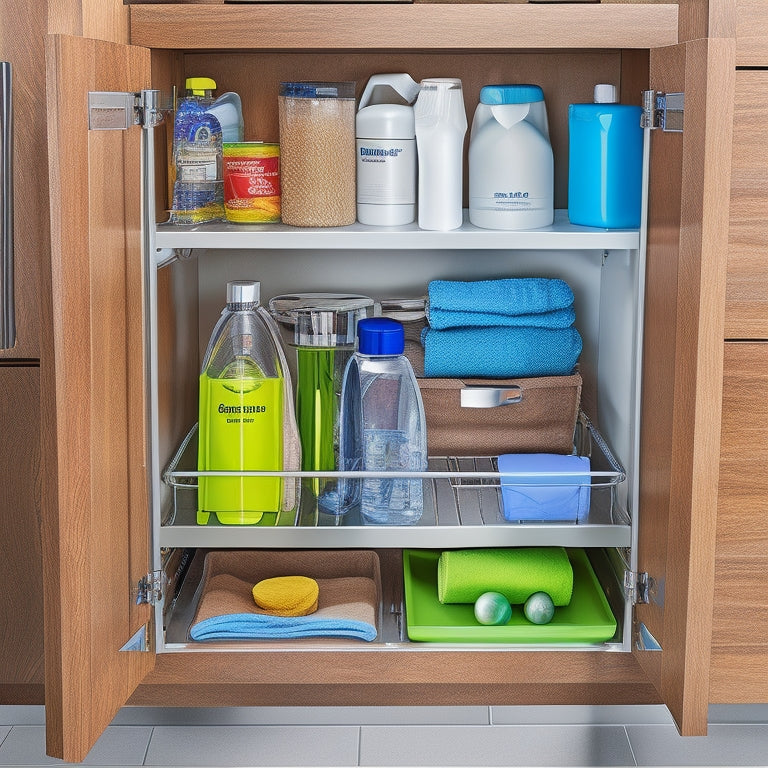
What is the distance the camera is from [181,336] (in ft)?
4.43

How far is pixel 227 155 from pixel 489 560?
1.84 feet

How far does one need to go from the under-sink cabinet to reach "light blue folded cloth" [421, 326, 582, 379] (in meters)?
0.07

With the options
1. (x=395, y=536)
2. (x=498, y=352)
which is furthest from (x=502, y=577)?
(x=498, y=352)

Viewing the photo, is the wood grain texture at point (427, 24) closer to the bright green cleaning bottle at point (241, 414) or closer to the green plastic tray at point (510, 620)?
the bright green cleaning bottle at point (241, 414)

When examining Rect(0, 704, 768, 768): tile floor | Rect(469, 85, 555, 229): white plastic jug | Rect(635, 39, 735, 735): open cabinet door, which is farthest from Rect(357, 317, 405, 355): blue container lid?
Rect(0, 704, 768, 768): tile floor

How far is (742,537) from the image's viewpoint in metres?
1.12

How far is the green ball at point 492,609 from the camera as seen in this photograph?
1.21 m

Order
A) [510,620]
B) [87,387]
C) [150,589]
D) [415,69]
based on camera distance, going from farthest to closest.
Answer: [415,69] → [510,620] → [150,589] → [87,387]

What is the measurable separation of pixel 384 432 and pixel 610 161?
397 mm

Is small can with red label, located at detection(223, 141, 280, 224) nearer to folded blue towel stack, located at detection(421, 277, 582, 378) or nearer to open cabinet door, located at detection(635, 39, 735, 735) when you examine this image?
folded blue towel stack, located at detection(421, 277, 582, 378)

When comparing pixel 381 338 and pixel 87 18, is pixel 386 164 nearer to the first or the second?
pixel 381 338

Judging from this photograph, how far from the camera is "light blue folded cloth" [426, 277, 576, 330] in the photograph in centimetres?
131

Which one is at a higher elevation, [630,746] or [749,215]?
[749,215]

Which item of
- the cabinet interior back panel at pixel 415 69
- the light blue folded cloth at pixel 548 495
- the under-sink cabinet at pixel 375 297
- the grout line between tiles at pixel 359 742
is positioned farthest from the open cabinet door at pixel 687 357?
the grout line between tiles at pixel 359 742
